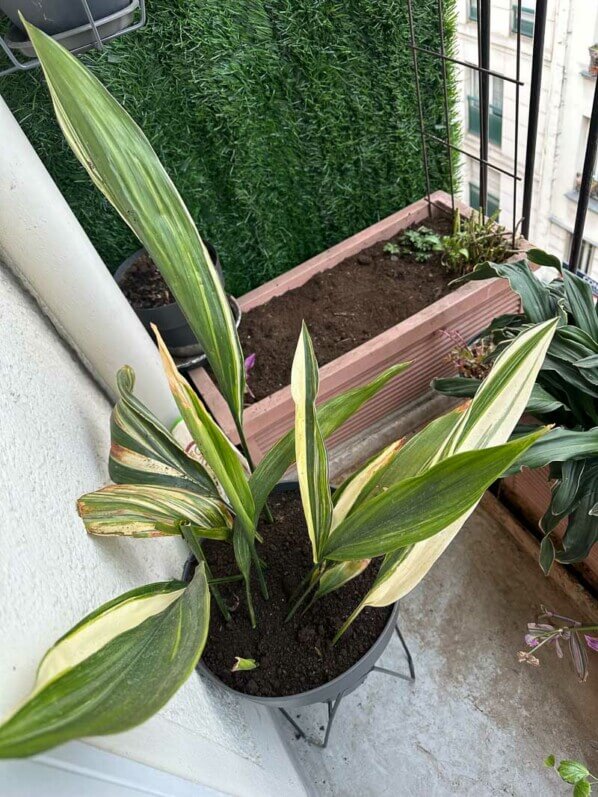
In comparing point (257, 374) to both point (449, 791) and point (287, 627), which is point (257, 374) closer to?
point (287, 627)

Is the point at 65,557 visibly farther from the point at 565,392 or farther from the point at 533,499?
the point at 533,499

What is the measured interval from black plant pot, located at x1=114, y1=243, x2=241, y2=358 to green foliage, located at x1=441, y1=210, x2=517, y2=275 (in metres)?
0.53

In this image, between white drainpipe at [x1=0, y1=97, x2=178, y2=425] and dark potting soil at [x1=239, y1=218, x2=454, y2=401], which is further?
dark potting soil at [x1=239, y1=218, x2=454, y2=401]

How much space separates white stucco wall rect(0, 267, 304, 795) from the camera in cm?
47

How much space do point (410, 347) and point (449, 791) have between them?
0.85 metres

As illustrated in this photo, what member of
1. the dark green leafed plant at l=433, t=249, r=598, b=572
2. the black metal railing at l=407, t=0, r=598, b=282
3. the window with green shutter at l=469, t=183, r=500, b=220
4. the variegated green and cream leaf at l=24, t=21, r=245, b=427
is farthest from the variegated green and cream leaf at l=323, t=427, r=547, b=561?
the window with green shutter at l=469, t=183, r=500, b=220

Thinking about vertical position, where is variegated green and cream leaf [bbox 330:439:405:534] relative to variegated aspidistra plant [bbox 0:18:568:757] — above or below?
below

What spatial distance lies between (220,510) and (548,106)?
1348 millimetres

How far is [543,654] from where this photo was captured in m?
1.13

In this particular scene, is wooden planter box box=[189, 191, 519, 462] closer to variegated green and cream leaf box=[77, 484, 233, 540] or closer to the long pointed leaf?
the long pointed leaf

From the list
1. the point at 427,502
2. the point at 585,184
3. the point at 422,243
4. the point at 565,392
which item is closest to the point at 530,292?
the point at 565,392

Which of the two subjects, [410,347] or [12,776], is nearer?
[12,776]

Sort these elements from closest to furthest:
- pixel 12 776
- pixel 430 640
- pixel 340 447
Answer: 1. pixel 12 776
2. pixel 430 640
3. pixel 340 447

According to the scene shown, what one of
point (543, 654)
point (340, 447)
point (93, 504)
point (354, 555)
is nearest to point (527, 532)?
point (543, 654)
